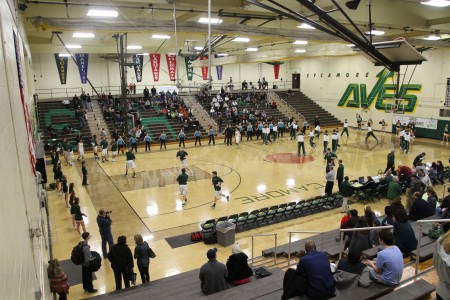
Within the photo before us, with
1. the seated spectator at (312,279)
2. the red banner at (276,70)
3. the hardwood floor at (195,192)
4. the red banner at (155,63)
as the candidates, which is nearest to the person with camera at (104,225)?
the hardwood floor at (195,192)

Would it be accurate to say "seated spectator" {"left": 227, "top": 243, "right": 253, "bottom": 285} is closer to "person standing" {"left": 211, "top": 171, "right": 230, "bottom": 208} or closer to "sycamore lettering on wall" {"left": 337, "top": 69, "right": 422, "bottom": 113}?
"person standing" {"left": 211, "top": 171, "right": 230, "bottom": 208}

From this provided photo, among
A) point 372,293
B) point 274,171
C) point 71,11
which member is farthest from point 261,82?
point 372,293

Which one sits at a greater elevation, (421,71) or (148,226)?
(421,71)

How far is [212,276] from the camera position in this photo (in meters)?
6.52

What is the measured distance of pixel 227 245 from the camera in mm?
10117

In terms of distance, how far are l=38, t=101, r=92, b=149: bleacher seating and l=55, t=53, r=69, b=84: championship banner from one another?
3.03 m

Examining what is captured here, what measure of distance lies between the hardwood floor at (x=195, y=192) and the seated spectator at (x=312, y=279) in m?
4.25

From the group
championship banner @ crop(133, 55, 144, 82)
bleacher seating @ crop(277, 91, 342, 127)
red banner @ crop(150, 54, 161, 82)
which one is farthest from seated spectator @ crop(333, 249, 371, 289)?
championship banner @ crop(133, 55, 144, 82)

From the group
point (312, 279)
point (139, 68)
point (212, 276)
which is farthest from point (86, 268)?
point (139, 68)

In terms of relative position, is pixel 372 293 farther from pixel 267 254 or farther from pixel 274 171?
pixel 274 171

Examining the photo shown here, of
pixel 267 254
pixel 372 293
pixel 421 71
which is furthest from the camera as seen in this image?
pixel 421 71

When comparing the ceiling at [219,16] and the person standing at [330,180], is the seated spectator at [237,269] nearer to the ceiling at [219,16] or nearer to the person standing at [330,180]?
the ceiling at [219,16]

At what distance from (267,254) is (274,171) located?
352 inches

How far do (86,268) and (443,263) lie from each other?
6.72m
